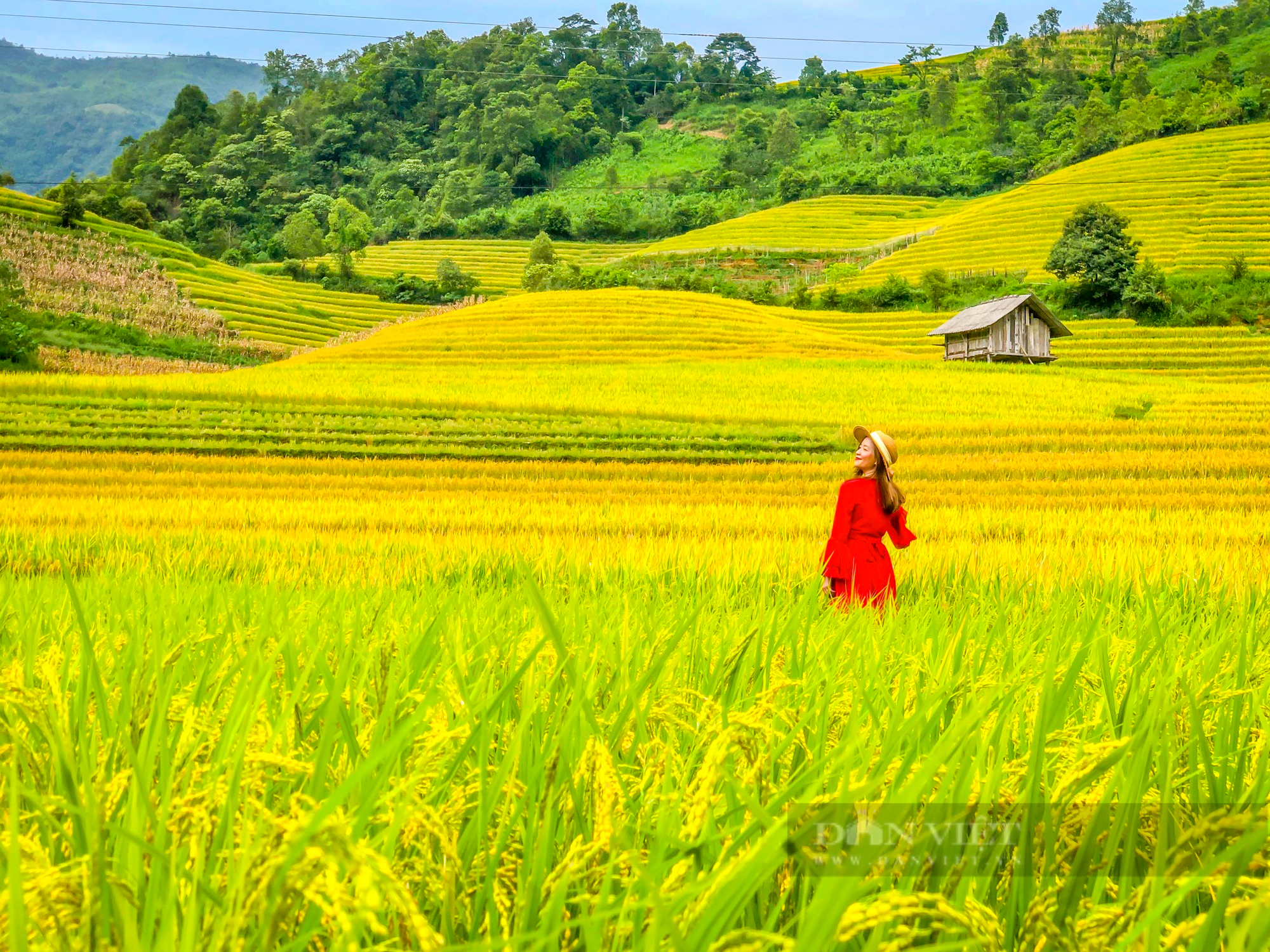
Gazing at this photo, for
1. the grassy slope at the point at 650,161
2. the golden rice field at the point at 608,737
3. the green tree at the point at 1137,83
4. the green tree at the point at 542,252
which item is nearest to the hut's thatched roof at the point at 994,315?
the golden rice field at the point at 608,737

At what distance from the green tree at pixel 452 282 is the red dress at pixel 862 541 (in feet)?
166

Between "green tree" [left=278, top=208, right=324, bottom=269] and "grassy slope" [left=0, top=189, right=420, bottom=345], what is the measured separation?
12.1 metres

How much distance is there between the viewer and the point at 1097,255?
35.8m

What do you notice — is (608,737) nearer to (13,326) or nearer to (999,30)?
(13,326)

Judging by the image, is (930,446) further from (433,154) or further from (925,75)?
(925,75)

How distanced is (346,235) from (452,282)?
40.8ft

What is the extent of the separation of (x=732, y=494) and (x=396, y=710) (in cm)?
1156

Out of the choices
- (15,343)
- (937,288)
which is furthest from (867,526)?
(937,288)

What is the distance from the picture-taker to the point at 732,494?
42.1ft

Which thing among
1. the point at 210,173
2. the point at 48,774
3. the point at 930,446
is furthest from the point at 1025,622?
the point at 210,173

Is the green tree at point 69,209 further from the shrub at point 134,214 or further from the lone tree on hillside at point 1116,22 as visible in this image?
the lone tree on hillside at point 1116,22

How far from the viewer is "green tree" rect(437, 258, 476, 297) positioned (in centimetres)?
5312

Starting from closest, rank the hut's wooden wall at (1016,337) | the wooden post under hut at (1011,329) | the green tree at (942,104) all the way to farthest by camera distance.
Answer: the wooden post under hut at (1011,329) → the hut's wooden wall at (1016,337) → the green tree at (942,104)

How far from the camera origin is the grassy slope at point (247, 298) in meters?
37.9
